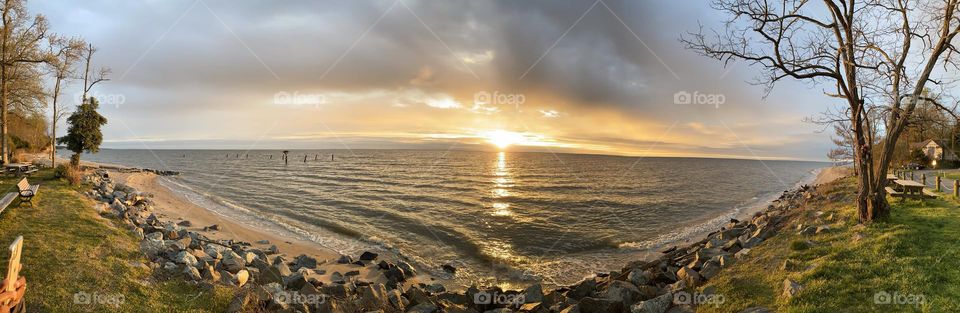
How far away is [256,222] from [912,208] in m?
29.8

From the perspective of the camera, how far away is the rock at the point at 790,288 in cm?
754

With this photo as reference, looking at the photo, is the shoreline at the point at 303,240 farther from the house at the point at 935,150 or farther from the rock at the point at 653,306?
the house at the point at 935,150

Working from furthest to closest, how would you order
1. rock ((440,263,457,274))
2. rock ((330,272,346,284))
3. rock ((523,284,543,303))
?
rock ((440,263,457,274)) < rock ((330,272,346,284)) < rock ((523,284,543,303))

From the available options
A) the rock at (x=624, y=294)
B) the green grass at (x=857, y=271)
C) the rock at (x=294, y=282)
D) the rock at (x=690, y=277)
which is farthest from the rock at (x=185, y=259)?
the rock at (x=690, y=277)

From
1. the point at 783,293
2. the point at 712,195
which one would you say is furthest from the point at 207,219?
the point at 712,195

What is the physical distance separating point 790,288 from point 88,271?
14718 mm

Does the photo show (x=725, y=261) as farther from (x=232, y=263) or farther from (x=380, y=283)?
(x=232, y=263)

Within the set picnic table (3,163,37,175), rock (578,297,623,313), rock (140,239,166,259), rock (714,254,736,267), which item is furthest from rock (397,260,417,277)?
picnic table (3,163,37,175)

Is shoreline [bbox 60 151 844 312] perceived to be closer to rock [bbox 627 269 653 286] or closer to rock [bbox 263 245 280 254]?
rock [bbox 627 269 653 286]

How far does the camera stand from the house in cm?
4641

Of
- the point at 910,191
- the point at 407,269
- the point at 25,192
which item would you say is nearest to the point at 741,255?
the point at 407,269

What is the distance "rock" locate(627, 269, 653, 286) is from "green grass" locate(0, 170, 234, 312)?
9873 millimetres

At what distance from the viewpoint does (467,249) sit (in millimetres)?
17578

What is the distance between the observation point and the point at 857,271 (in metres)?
8.38
